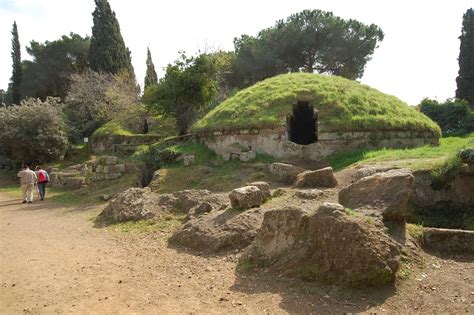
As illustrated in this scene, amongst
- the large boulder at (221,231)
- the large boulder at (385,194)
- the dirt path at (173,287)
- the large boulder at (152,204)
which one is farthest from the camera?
the large boulder at (152,204)

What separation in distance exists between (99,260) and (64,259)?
0.62 meters

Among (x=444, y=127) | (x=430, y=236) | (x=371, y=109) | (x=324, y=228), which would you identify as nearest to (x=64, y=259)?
(x=324, y=228)

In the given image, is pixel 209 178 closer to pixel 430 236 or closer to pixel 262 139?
pixel 262 139

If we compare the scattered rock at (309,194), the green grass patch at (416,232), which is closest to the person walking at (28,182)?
the scattered rock at (309,194)

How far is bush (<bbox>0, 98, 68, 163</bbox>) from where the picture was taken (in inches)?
780

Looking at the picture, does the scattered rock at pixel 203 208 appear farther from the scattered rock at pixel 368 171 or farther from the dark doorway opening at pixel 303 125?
the dark doorway opening at pixel 303 125

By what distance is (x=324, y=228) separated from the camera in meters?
4.98

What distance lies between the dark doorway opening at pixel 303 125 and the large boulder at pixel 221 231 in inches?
340

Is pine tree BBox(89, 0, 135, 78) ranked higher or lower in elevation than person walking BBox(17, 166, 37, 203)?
higher

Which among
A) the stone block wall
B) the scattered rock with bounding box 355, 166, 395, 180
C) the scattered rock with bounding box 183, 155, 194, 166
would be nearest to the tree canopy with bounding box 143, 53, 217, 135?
the stone block wall

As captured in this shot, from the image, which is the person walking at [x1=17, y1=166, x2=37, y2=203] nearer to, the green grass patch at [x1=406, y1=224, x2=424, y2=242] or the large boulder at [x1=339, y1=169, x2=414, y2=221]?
the large boulder at [x1=339, y1=169, x2=414, y2=221]

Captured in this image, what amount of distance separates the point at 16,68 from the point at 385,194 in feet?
116

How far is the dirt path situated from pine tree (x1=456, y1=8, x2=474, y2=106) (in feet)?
94.6

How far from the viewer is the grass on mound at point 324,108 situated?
538 inches
